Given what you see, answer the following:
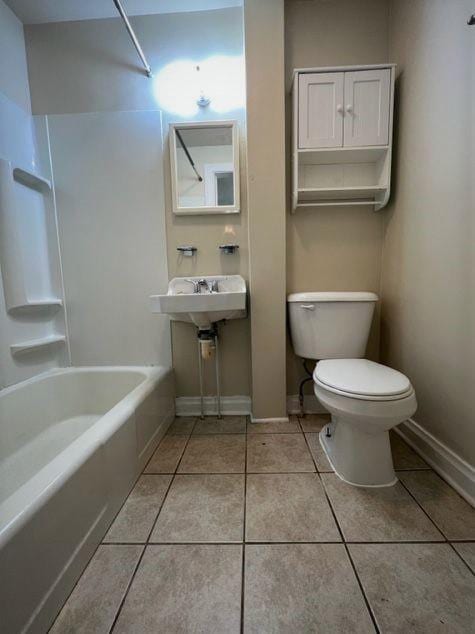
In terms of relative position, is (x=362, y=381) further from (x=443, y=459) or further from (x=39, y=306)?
(x=39, y=306)

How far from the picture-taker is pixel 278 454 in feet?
4.23

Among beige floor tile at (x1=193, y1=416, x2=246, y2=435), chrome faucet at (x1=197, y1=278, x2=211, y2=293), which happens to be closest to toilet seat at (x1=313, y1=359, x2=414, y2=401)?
beige floor tile at (x1=193, y1=416, x2=246, y2=435)

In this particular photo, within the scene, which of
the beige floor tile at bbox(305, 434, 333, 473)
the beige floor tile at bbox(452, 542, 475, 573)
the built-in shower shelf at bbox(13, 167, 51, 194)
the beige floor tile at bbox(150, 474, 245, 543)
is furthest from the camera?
the built-in shower shelf at bbox(13, 167, 51, 194)

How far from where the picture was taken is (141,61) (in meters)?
1.55

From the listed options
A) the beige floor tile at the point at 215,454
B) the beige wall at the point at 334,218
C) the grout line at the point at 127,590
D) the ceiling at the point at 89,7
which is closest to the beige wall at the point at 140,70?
the ceiling at the point at 89,7

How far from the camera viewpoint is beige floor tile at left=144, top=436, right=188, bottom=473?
1.22 m

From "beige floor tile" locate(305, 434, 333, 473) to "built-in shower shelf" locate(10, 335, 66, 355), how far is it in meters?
1.60

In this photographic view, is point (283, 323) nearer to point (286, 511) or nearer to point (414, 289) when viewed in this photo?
point (414, 289)

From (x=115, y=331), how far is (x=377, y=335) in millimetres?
1677

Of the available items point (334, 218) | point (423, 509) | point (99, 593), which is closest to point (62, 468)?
point (99, 593)

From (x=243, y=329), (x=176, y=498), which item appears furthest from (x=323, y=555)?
(x=243, y=329)

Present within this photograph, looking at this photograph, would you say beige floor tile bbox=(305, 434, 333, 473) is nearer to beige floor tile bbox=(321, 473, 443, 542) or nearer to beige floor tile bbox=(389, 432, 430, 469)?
beige floor tile bbox=(321, 473, 443, 542)

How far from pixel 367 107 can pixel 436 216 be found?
69 cm

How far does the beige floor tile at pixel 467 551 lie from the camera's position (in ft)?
2.53
